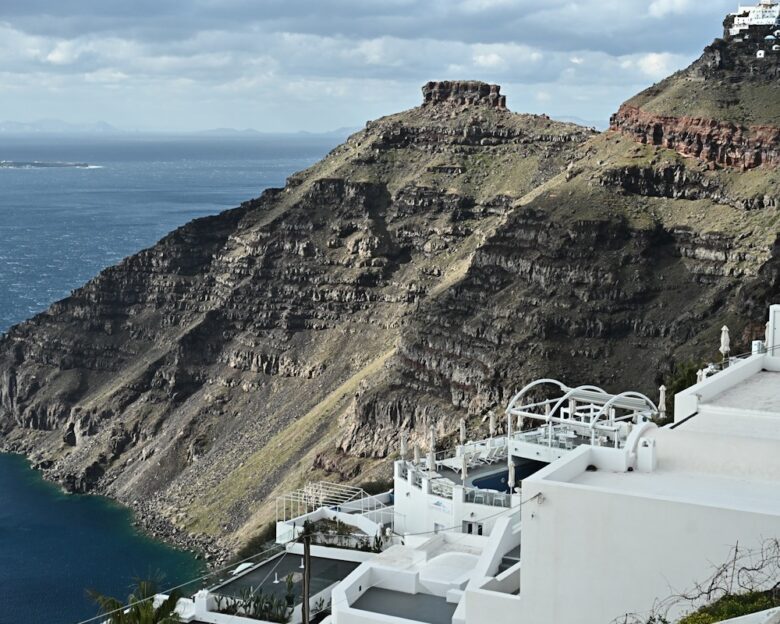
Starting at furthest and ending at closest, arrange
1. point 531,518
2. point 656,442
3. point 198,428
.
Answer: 1. point 198,428
2. point 656,442
3. point 531,518

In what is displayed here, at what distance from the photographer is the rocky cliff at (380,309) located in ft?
425

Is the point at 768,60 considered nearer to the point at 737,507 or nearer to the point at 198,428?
the point at 198,428

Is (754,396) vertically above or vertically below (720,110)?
below

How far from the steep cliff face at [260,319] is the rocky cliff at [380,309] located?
1.05 feet

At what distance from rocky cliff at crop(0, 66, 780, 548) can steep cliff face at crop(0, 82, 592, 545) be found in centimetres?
32

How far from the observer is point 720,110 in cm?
13900

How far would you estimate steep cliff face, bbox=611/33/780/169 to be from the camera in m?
134

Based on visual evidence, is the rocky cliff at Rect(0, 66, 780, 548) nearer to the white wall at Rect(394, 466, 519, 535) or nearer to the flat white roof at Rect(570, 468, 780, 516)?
the white wall at Rect(394, 466, 519, 535)

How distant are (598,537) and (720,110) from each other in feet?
353

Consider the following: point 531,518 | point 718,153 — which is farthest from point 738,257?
point 531,518

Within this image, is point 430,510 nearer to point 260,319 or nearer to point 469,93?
point 260,319

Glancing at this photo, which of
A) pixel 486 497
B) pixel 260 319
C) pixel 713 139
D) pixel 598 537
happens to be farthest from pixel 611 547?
pixel 260 319

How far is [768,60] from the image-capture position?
141875 mm

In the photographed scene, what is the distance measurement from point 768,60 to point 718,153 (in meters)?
13.3
